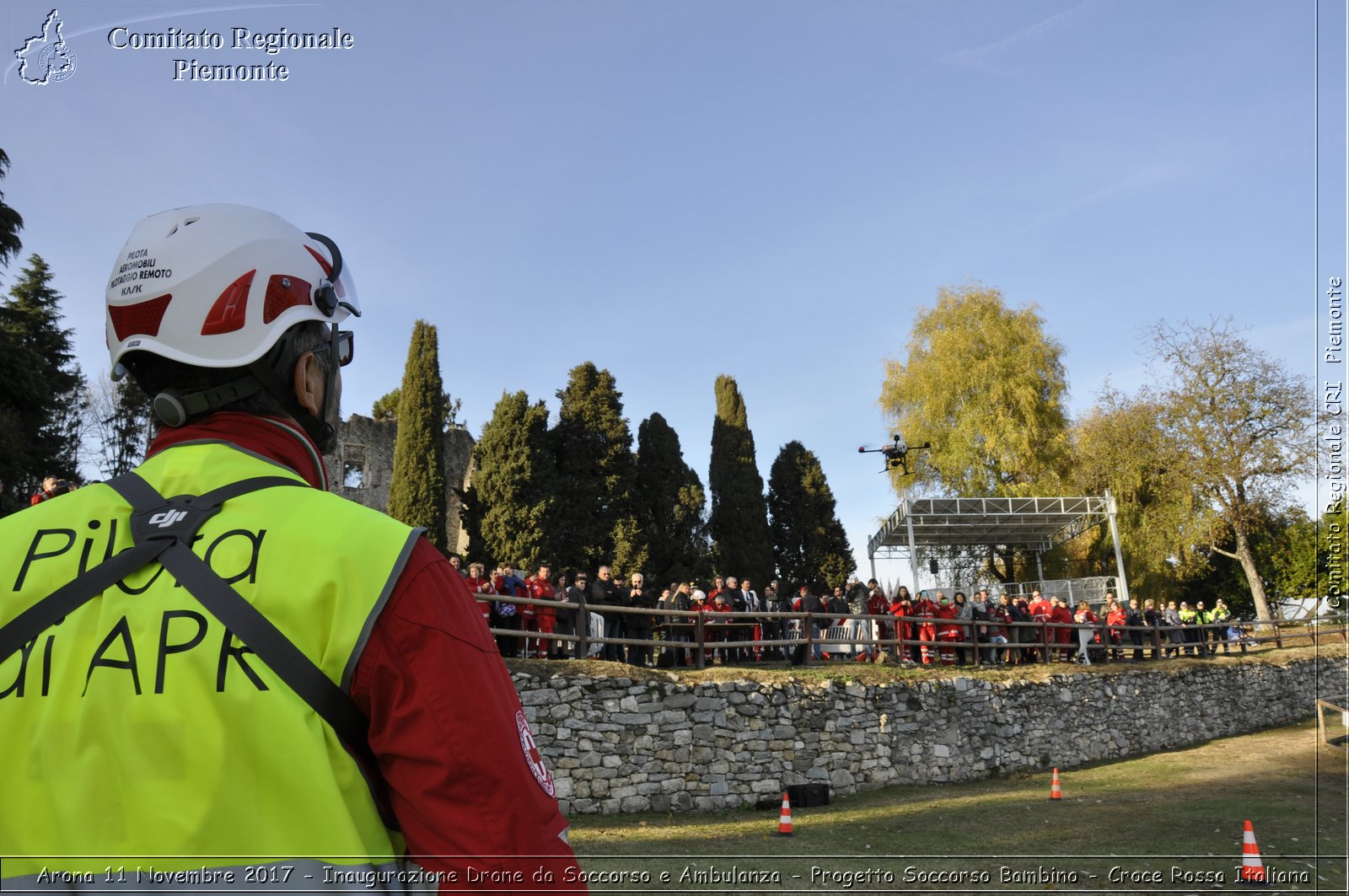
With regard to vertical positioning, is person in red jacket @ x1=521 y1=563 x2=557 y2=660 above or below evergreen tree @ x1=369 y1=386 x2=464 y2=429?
below

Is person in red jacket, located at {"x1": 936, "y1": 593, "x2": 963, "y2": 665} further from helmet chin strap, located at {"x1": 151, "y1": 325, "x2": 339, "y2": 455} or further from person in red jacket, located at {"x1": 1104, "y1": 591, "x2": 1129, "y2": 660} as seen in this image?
helmet chin strap, located at {"x1": 151, "y1": 325, "x2": 339, "y2": 455}

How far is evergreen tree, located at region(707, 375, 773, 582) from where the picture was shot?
110 feet

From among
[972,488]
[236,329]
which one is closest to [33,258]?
[972,488]

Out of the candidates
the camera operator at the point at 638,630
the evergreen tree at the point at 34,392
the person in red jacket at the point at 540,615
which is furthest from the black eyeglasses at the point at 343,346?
the evergreen tree at the point at 34,392

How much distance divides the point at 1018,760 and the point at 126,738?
18.0 metres

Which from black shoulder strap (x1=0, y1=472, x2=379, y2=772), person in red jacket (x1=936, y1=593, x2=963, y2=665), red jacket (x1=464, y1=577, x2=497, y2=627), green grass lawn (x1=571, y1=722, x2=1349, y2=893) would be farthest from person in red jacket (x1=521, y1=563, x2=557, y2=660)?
black shoulder strap (x1=0, y1=472, x2=379, y2=772)

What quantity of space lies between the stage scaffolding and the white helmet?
2403 centimetres

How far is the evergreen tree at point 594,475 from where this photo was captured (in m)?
28.8

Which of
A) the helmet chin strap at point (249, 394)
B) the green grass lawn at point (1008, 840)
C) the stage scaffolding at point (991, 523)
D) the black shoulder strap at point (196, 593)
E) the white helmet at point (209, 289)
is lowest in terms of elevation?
the green grass lawn at point (1008, 840)

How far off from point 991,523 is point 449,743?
28.2 m

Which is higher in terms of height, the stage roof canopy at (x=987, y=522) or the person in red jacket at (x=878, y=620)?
the stage roof canopy at (x=987, y=522)

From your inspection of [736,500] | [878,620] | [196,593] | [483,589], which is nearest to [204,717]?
[196,593]

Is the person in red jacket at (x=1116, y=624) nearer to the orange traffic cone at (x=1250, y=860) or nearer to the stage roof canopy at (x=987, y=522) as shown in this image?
the stage roof canopy at (x=987, y=522)

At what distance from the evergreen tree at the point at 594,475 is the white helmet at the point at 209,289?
26928mm
